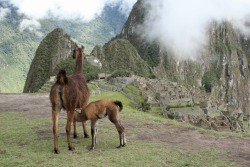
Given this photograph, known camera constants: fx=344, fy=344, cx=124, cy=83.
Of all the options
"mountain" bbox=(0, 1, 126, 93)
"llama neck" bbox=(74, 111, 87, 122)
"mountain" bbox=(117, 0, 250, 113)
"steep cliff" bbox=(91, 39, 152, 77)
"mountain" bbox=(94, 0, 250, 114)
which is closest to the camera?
"llama neck" bbox=(74, 111, 87, 122)

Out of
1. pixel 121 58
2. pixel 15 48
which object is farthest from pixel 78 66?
pixel 15 48

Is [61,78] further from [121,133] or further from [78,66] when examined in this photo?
[78,66]

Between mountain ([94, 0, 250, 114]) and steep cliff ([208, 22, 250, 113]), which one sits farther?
steep cliff ([208, 22, 250, 113])

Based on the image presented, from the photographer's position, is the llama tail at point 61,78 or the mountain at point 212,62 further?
the mountain at point 212,62

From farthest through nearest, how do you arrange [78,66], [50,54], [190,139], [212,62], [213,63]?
[212,62] → [213,63] → [50,54] → [78,66] → [190,139]

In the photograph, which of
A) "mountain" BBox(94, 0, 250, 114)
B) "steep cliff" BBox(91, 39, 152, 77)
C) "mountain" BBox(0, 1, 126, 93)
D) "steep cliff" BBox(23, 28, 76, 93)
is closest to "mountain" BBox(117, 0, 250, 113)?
"mountain" BBox(94, 0, 250, 114)

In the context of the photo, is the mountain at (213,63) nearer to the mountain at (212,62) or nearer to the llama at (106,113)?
the mountain at (212,62)

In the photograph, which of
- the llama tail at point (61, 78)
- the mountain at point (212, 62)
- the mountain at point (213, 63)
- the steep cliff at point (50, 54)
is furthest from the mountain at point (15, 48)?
the llama tail at point (61, 78)

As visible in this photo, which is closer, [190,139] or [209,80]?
[190,139]

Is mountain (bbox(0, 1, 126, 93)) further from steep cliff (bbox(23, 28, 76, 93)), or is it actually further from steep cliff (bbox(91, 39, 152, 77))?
steep cliff (bbox(91, 39, 152, 77))

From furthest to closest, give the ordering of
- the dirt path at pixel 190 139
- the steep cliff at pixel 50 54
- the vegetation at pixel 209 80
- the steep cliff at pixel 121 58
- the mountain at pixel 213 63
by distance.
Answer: the vegetation at pixel 209 80 < the mountain at pixel 213 63 < the steep cliff at pixel 121 58 < the steep cliff at pixel 50 54 < the dirt path at pixel 190 139

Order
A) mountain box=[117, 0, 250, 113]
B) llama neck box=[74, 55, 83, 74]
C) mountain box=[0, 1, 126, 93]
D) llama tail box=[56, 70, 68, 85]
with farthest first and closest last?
mountain box=[117, 0, 250, 113] → mountain box=[0, 1, 126, 93] → llama neck box=[74, 55, 83, 74] → llama tail box=[56, 70, 68, 85]

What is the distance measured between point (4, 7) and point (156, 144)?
7203 inches

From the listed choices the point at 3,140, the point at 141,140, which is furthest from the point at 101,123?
the point at 3,140
